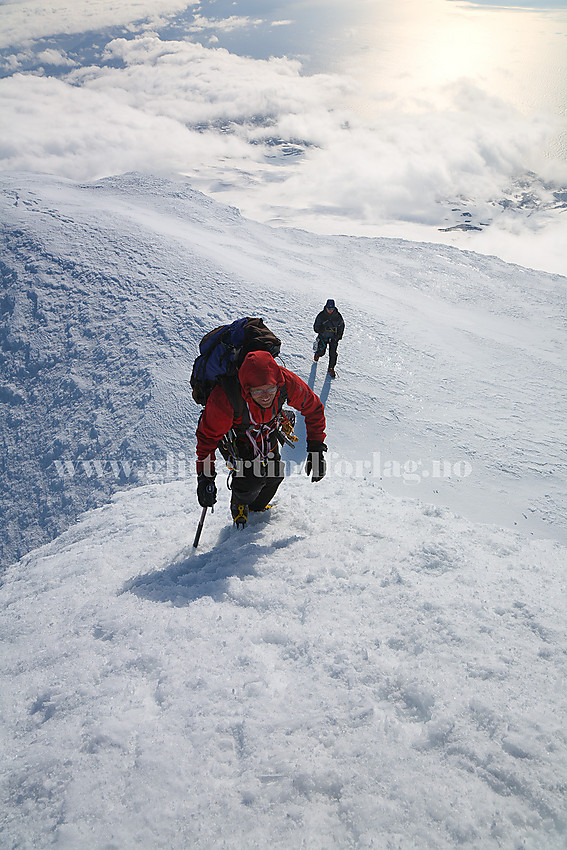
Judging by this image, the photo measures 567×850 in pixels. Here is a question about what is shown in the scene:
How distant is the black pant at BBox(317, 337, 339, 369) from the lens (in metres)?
9.25

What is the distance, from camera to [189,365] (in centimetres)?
926

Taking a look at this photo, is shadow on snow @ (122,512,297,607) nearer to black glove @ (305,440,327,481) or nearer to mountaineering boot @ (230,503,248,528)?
mountaineering boot @ (230,503,248,528)

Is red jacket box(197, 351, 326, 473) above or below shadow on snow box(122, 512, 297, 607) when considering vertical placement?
above

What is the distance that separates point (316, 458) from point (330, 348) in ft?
15.8

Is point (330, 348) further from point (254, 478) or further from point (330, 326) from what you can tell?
point (254, 478)

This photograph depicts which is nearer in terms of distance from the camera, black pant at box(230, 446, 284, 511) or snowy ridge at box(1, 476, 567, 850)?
snowy ridge at box(1, 476, 567, 850)

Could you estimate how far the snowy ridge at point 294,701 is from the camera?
2186mm

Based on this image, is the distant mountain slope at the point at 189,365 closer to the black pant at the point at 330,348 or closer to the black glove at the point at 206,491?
the black pant at the point at 330,348

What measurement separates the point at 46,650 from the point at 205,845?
198 centimetres

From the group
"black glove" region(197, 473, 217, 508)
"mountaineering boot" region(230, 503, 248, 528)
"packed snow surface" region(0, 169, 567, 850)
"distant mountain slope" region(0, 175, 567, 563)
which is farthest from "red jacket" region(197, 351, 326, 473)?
"distant mountain slope" region(0, 175, 567, 563)

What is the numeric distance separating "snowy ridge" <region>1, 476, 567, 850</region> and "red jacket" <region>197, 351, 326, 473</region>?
3.94 ft

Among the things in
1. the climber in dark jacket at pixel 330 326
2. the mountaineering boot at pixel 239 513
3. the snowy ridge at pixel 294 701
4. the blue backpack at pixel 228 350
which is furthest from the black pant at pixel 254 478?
the climber in dark jacket at pixel 330 326

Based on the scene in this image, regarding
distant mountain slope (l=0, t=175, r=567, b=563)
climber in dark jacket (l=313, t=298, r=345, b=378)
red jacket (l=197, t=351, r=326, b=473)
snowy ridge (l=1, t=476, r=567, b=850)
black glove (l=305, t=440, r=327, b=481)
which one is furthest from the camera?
climber in dark jacket (l=313, t=298, r=345, b=378)

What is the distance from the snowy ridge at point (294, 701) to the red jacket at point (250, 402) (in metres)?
1.20
